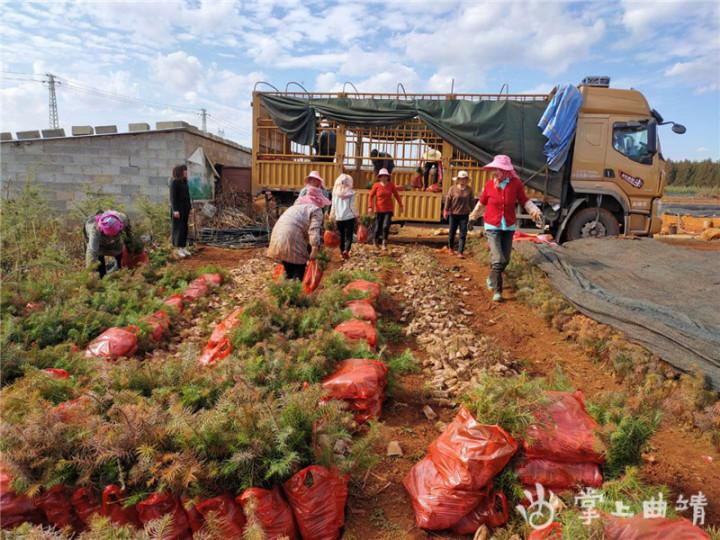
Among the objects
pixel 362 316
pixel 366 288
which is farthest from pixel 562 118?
pixel 362 316

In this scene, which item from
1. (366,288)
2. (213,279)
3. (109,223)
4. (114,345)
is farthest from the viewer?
(213,279)

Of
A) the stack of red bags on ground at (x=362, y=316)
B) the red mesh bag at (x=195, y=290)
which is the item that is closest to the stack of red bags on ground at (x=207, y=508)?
the stack of red bags on ground at (x=362, y=316)

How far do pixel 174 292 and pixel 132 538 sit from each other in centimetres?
462

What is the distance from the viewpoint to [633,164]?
32.8 feet

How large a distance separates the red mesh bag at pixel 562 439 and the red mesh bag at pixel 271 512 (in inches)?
51.2

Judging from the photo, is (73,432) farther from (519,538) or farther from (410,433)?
(519,538)

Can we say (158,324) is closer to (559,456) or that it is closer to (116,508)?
(116,508)

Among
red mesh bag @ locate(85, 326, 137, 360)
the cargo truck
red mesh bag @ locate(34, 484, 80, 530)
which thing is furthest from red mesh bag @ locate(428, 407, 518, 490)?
the cargo truck

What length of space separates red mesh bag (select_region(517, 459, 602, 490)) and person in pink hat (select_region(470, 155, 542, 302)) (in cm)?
360

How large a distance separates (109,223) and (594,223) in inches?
371

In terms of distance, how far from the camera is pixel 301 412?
2496mm

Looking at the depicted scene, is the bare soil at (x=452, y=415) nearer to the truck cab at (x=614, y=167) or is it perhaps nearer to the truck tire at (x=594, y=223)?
the truck tire at (x=594, y=223)

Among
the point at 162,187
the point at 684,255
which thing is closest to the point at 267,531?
the point at 684,255

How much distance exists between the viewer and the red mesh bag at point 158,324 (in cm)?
485
